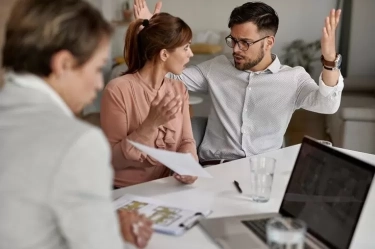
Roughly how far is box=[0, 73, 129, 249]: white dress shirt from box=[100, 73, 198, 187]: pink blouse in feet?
2.91

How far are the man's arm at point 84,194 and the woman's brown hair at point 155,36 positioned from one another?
1107mm

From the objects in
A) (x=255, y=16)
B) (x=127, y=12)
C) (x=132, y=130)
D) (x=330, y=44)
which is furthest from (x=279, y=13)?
(x=132, y=130)

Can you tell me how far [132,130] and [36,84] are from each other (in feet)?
3.32

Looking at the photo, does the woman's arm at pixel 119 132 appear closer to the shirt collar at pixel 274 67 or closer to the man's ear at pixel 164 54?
the man's ear at pixel 164 54

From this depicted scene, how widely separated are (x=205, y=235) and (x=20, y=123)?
0.60m

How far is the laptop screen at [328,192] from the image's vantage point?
117cm

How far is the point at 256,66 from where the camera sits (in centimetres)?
240

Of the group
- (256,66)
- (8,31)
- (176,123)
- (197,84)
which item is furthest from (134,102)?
(8,31)

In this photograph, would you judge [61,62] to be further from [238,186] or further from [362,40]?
[362,40]

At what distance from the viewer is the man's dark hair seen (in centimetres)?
237

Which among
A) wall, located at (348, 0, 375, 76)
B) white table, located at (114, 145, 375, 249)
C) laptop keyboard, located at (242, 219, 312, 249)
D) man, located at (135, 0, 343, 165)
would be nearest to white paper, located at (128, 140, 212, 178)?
white table, located at (114, 145, 375, 249)

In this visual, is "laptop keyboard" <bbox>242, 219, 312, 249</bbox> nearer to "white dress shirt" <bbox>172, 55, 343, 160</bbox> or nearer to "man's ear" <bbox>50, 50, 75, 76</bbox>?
"man's ear" <bbox>50, 50, 75, 76</bbox>

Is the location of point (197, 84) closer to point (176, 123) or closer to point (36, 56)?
point (176, 123)

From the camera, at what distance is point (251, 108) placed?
2.36m
